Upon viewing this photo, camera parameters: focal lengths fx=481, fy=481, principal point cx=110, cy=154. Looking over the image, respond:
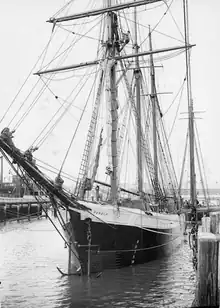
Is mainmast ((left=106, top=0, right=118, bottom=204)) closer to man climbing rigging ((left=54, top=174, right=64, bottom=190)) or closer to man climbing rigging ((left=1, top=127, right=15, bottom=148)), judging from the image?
man climbing rigging ((left=54, top=174, right=64, bottom=190))

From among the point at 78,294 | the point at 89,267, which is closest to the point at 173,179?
the point at 89,267

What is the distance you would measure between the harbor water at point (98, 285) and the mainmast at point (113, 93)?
150 inches

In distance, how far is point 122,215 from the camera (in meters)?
20.5

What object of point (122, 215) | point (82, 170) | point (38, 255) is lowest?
point (38, 255)

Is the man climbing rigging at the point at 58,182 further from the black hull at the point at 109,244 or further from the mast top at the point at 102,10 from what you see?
the mast top at the point at 102,10

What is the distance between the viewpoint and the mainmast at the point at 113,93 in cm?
2200

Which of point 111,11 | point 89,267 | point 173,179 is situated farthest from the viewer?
point 173,179

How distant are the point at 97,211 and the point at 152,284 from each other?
12.2ft

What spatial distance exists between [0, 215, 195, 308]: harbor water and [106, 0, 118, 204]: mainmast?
382 centimetres

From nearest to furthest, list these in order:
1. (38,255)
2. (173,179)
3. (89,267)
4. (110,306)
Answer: (110,306) → (89,267) → (38,255) → (173,179)

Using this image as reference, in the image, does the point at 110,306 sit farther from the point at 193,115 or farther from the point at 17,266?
the point at 193,115

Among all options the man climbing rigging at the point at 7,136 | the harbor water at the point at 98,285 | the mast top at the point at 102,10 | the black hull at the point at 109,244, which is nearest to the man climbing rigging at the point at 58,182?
the black hull at the point at 109,244

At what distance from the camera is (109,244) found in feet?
Answer: 65.6

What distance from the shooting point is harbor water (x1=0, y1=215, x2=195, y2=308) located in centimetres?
1523
